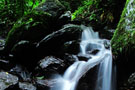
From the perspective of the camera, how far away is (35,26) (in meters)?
6.72

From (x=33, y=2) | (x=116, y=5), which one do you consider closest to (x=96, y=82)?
(x=116, y=5)

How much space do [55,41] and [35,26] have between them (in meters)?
1.28

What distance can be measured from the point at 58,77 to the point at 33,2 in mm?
7827

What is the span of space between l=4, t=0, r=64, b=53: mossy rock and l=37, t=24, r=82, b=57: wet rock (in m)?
0.75

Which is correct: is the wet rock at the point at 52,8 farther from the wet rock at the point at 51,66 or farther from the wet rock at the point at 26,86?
the wet rock at the point at 26,86

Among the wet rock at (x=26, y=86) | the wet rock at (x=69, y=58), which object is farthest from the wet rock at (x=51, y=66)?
the wet rock at (x=26, y=86)

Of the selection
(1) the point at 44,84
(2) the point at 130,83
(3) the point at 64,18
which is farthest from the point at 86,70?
(3) the point at 64,18

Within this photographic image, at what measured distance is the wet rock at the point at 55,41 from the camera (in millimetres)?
6137

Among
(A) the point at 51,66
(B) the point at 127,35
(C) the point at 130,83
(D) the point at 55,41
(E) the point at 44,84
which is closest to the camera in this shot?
(C) the point at 130,83

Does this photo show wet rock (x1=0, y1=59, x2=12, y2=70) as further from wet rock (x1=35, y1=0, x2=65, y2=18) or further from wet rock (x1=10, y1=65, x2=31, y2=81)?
wet rock (x1=35, y1=0, x2=65, y2=18)

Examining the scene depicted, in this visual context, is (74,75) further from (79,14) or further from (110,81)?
(79,14)

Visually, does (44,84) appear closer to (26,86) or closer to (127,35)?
(26,86)

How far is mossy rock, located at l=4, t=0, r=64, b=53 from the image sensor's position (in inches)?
261

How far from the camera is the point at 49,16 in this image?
735 centimetres
